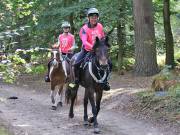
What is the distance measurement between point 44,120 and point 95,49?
9.55 feet

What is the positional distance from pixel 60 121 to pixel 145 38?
29.1 feet

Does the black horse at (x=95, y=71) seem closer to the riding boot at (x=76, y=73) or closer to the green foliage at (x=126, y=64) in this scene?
the riding boot at (x=76, y=73)

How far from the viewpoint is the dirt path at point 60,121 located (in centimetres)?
1000

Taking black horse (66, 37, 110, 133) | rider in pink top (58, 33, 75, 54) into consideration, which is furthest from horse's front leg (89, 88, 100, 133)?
rider in pink top (58, 33, 75, 54)

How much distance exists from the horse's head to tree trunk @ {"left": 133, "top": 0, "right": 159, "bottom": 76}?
373 inches

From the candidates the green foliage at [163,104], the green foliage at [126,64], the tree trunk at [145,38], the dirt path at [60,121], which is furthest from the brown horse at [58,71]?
the green foliage at [126,64]

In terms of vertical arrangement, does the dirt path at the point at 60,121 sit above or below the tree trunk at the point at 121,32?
below

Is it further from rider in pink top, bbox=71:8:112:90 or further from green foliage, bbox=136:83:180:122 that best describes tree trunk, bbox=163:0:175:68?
rider in pink top, bbox=71:8:112:90

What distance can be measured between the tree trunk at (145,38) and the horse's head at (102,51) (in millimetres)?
9474

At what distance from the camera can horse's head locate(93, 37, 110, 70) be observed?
9709mm

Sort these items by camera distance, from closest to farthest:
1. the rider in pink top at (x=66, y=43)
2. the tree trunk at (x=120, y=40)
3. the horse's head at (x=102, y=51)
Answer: the horse's head at (x=102, y=51), the rider in pink top at (x=66, y=43), the tree trunk at (x=120, y=40)

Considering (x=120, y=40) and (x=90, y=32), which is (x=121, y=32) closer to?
(x=120, y=40)

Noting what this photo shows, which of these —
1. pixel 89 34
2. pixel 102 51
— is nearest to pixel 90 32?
pixel 89 34

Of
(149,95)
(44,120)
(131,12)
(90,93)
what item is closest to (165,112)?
(149,95)
